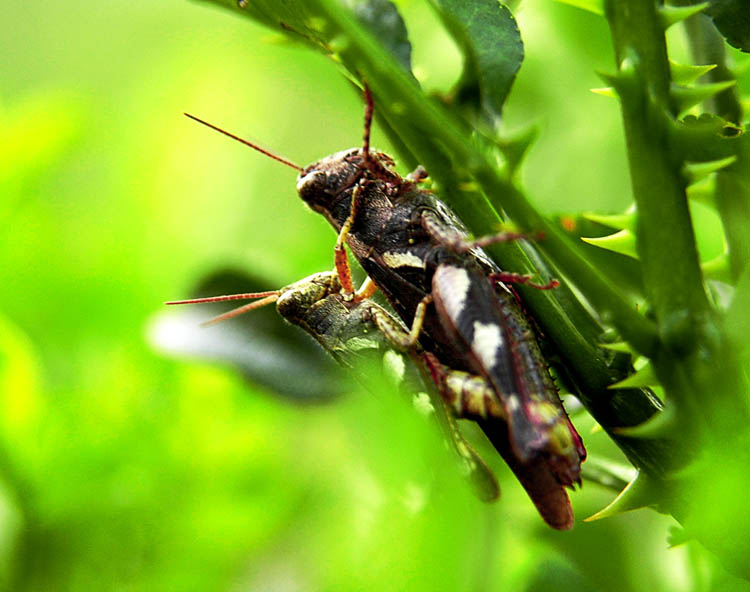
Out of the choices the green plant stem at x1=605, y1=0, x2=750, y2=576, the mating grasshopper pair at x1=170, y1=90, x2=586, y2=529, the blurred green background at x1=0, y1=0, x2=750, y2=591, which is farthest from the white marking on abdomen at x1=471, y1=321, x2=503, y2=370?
the green plant stem at x1=605, y1=0, x2=750, y2=576

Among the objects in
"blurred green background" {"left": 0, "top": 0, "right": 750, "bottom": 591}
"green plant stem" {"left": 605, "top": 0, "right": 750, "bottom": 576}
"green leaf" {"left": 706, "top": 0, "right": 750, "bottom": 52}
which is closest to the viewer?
"blurred green background" {"left": 0, "top": 0, "right": 750, "bottom": 591}

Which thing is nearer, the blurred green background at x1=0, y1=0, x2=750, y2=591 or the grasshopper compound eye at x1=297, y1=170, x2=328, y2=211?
the blurred green background at x1=0, y1=0, x2=750, y2=591

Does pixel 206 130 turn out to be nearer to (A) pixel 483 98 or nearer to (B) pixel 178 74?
(B) pixel 178 74

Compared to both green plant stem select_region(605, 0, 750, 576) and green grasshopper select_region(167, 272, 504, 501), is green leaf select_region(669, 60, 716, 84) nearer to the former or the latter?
green plant stem select_region(605, 0, 750, 576)

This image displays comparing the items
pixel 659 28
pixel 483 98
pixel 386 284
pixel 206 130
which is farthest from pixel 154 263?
pixel 206 130

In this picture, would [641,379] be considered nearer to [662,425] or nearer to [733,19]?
[662,425]

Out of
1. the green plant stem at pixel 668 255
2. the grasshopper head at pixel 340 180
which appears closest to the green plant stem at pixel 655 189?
the green plant stem at pixel 668 255
